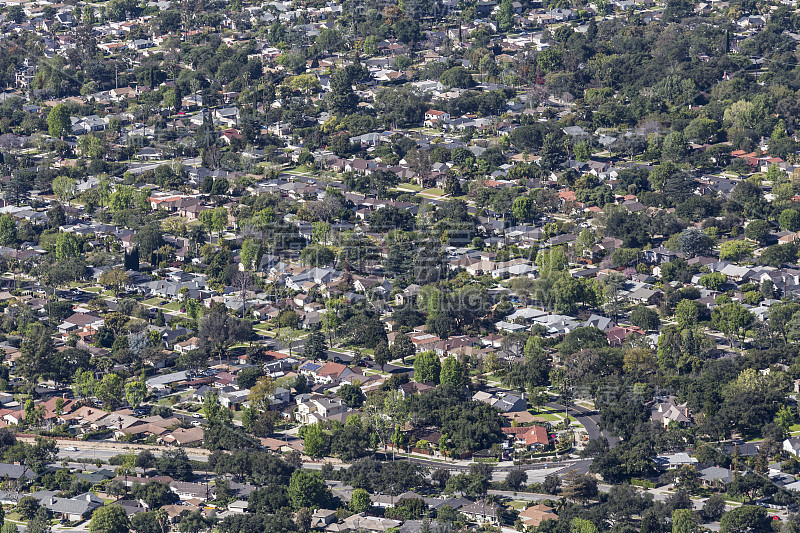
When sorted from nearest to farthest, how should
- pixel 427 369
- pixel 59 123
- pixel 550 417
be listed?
pixel 550 417
pixel 427 369
pixel 59 123

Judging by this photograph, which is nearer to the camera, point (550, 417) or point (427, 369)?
point (550, 417)

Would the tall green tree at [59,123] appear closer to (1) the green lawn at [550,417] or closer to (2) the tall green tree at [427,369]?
(2) the tall green tree at [427,369]

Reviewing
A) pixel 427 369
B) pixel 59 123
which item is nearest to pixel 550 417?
pixel 427 369

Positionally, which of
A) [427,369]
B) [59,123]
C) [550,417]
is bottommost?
[550,417]

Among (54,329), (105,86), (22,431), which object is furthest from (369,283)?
(105,86)

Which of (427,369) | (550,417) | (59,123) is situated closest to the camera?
(550,417)

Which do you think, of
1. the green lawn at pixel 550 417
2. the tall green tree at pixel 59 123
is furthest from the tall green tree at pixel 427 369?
the tall green tree at pixel 59 123

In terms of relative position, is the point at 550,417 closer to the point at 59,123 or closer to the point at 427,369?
the point at 427,369

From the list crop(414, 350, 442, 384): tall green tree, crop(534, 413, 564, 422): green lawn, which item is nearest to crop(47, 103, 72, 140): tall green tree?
crop(414, 350, 442, 384): tall green tree

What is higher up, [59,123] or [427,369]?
[59,123]

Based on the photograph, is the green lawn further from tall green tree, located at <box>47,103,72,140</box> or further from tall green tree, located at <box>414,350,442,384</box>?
tall green tree, located at <box>47,103,72,140</box>

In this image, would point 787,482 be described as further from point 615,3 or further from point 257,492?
point 615,3
